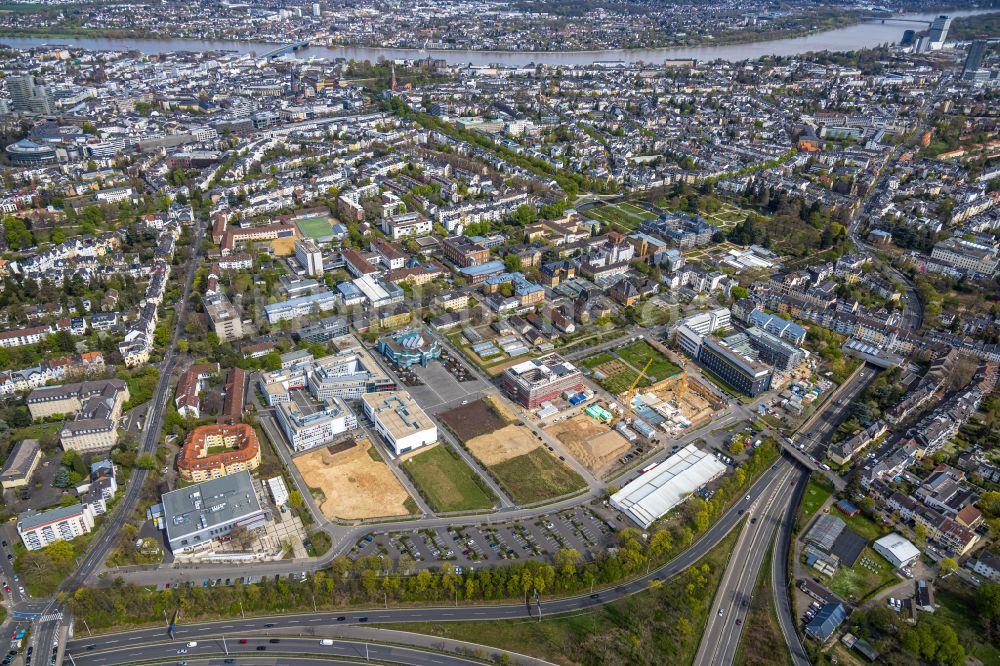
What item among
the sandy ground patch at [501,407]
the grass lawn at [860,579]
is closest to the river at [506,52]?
the sandy ground patch at [501,407]

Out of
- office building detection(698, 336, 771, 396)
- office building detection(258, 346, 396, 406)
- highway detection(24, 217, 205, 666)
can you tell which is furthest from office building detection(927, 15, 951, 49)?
highway detection(24, 217, 205, 666)

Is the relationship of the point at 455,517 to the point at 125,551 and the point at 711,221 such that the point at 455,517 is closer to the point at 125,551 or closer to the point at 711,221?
the point at 125,551

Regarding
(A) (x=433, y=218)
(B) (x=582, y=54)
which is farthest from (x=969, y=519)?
(B) (x=582, y=54)

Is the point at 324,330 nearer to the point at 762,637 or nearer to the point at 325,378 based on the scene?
the point at 325,378

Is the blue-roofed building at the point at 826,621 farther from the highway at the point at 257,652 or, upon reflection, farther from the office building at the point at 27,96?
the office building at the point at 27,96

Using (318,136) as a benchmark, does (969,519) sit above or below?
below

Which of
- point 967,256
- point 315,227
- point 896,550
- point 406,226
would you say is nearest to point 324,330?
point 406,226
